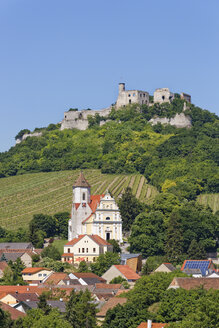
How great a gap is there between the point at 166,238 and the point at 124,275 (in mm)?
13803

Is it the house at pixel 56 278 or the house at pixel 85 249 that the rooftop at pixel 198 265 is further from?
the house at pixel 85 249

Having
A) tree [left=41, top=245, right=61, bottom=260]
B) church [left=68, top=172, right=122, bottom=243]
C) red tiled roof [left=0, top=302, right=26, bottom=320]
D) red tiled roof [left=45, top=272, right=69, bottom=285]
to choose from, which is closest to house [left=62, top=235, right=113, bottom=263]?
tree [left=41, top=245, right=61, bottom=260]

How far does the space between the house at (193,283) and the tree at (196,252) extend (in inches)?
993

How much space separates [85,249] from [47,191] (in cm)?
3521

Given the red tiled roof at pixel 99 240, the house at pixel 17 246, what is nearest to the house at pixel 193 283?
the red tiled roof at pixel 99 240

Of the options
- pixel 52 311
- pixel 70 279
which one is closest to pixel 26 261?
pixel 70 279

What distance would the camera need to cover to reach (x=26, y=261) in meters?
88.2

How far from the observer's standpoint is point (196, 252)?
8756 centimetres

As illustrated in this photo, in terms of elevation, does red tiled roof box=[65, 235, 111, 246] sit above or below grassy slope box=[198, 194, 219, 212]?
below

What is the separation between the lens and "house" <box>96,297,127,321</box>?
59.9 metres

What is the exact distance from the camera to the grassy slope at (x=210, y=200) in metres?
114

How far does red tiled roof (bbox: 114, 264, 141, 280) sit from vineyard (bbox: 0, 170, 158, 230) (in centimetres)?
3009

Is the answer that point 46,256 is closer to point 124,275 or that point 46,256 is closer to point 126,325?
point 124,275

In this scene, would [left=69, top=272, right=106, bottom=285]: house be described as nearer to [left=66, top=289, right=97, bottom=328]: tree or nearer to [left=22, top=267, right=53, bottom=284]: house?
[left=22, top=267, right=53, bottom=284]: house
